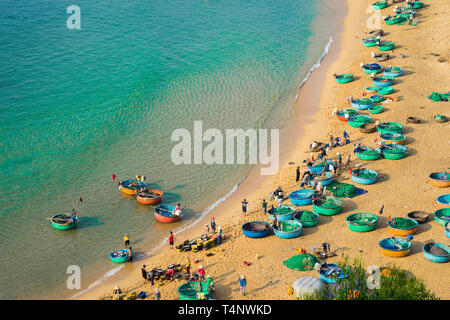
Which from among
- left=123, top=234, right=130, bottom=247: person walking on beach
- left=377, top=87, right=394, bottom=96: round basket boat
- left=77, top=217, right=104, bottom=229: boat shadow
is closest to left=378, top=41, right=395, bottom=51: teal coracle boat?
left=377, top=87, right=394, bottom=96: round basket boat

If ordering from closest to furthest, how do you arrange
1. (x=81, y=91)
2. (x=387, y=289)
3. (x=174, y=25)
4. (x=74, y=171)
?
(x=387, y=289) < (x=74, y=171) < (x=81, y=91) < (x=174, y=25)

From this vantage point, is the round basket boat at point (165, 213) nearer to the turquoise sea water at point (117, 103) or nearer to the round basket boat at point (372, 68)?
the turquoise sea water at point (117, 103)

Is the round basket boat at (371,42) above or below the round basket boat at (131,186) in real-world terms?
above

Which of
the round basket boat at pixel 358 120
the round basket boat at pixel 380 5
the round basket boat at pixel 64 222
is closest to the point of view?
the round basket boat at pixel 64 222

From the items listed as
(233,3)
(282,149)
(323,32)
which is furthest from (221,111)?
(233,3)

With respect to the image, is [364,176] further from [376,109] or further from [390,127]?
[376,109]

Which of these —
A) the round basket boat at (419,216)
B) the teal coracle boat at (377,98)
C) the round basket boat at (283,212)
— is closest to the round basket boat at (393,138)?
the teal coracle boat at (377,98)

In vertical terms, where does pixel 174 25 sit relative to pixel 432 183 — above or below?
above

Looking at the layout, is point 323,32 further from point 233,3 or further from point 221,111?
point 221,111
